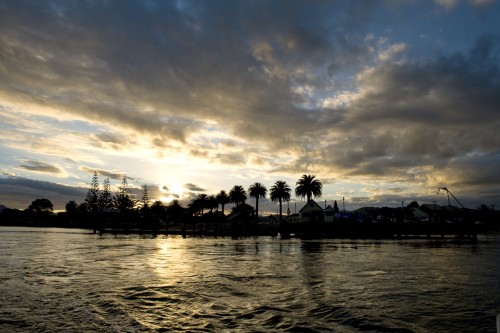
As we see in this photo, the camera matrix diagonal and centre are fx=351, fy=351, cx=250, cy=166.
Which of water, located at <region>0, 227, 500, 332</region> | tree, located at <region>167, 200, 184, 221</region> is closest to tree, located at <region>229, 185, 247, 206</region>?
tree, located at <region>167, 200, 184, 221</region>

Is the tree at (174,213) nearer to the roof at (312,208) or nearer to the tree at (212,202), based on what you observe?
the tree at (212,202)

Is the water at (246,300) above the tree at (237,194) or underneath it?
underneath

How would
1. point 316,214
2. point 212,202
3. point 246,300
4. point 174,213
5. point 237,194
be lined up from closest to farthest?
point 246,300 < point 316,214 < point 237,194 < point 212,202 < point 174,213

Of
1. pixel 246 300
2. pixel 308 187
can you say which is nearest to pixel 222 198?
pixel 308 187

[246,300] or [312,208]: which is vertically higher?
[312,208]

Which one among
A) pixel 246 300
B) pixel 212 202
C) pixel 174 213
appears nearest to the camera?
pixel 246 300

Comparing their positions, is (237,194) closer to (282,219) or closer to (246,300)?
(282,219)

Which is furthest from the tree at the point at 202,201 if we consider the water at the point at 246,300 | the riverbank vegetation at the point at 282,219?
the water at the point at 246,300

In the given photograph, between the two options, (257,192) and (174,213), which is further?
(174,213)

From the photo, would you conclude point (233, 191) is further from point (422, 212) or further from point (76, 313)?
point (76, 313)

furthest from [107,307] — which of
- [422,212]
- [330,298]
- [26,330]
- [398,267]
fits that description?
[422,212]

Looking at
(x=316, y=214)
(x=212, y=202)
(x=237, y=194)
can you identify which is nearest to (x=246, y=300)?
(x=316, y=214)

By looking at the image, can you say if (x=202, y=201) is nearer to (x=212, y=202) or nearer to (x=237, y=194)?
(x=212, y=202)

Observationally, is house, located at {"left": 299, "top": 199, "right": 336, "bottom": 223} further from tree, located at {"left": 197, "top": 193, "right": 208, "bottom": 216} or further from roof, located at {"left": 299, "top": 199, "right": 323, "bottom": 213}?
tree, located at {"left": 197, "top": 193, "right": 208, "bottom": 216}
